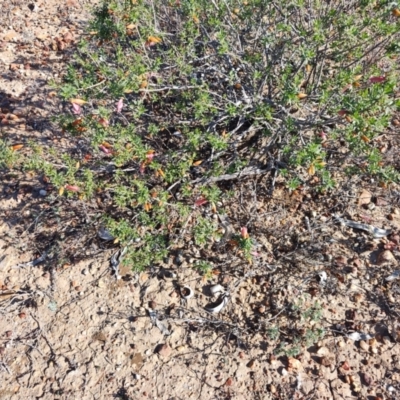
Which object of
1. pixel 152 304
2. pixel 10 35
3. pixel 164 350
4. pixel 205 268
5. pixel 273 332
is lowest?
pixel 164 350

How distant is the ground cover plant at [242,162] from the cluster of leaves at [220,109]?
0.02m

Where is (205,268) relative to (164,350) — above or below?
above

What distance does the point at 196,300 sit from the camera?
9.87ft

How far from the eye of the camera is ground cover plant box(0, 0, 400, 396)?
2.69 meters

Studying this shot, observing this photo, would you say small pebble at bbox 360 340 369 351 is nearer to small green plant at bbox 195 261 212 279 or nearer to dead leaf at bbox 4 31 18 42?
small green plant at bbox 195 261 212 279

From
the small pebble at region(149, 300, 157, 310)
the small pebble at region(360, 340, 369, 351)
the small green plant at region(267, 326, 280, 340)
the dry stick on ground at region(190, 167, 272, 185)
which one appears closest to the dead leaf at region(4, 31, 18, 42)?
the dry stick on ground at region(190, 167, 272, 185)

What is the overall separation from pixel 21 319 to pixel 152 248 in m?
1.16

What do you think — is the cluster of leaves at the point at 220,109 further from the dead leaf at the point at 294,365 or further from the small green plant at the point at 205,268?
the dead leaf at the point at 294,365

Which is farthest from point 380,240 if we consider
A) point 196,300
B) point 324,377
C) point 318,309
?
point 196,300

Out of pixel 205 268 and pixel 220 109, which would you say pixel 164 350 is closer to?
pixel 205 268

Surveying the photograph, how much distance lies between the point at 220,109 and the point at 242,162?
20.1 inches

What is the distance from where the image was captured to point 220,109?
318cm

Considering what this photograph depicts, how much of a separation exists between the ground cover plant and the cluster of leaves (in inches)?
0.6

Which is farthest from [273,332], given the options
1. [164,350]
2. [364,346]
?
[164,350]
